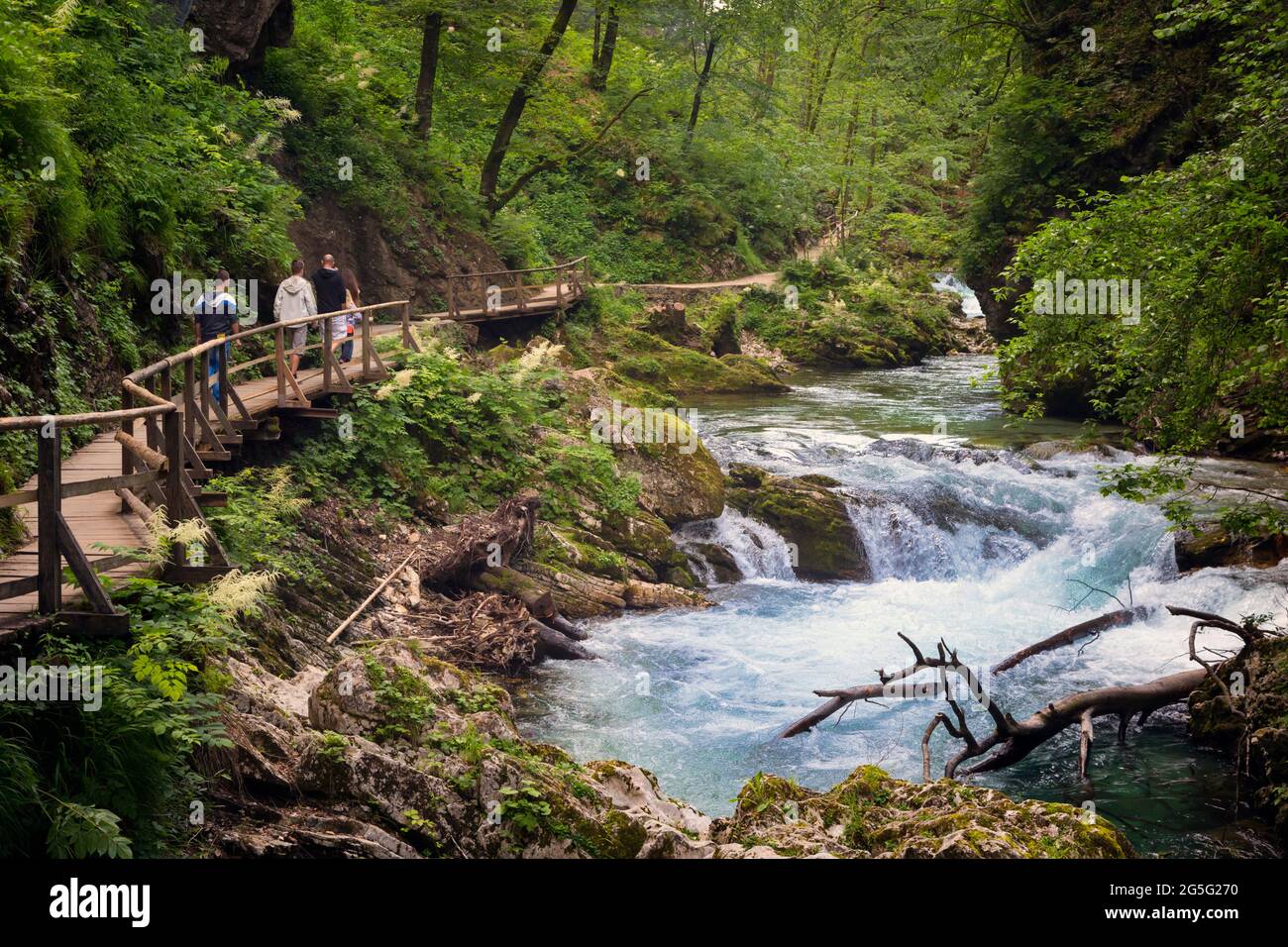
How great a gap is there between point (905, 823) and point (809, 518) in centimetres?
1026

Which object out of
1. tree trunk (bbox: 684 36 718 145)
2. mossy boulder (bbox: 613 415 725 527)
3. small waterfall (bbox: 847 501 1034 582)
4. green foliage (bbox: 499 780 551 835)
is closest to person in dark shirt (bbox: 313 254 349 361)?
mossy boulder (bbox: 613 415 725 527)

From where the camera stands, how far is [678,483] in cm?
1823

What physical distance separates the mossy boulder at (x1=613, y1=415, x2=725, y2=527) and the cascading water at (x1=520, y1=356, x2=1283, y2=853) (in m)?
0.35

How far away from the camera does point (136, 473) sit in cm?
780

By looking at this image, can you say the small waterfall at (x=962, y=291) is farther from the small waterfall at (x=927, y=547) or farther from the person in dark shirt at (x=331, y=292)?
the person in dark shirt at (x=331, y=292)

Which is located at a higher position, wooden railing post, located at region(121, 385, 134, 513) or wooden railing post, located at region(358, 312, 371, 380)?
wooden railing post, located at region(358, 312, 371, 380)

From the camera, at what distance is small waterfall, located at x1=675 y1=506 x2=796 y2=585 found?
56.6 ft

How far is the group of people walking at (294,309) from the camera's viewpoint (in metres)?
12.6

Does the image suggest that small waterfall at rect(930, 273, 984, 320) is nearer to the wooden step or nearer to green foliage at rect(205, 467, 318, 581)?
the wooden step

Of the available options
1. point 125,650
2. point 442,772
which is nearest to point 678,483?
point 442,772

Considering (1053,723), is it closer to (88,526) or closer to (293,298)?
(88,526)

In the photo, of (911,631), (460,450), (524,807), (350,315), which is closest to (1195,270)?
(911,631)

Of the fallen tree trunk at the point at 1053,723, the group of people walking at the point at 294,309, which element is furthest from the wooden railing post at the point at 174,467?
the fallen tree trunk at the point at 1053,723
